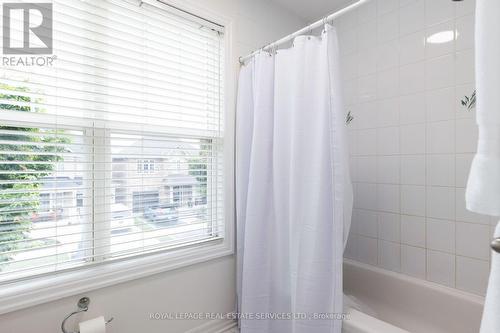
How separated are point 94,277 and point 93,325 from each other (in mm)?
195

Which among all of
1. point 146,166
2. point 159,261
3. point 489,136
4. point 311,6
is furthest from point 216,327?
point 311,6

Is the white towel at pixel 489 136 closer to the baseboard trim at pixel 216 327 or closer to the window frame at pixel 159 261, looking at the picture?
the window frame at pixel 159 261

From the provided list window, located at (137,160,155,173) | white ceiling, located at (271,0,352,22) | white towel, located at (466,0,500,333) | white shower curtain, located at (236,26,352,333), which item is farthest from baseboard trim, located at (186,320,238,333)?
white ceiling, located at (271,0,352,22)

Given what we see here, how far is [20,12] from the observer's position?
3.58 feet

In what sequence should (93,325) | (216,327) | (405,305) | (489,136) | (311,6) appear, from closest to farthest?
(489,136)
(93,325)
(216,327)
(405,305)
(311,6)

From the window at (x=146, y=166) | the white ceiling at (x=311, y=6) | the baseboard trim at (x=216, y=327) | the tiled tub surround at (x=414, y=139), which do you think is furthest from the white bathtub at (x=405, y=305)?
the white ceiling at (x=311, y=6)

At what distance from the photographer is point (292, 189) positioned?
1.37 m

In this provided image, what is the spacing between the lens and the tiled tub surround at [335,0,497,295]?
157 cm

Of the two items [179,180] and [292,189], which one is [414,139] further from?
[179,180]

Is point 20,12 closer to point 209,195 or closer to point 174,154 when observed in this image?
point 174,154

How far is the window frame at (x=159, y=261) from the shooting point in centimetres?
107

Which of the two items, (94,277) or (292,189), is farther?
(292,189)

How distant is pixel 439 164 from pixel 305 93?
1024mm

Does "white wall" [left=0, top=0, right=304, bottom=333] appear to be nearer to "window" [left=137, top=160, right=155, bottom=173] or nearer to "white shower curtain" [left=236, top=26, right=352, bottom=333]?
"white shower curtain" [left=236, top=26, right=352, bottom=333]
